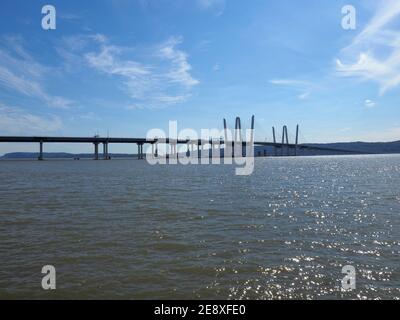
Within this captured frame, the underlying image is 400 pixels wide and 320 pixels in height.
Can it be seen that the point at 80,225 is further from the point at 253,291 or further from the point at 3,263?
the point at 253,291

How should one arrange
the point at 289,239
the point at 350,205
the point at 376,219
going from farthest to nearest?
the point at 350,205 < the point at 376,219 < the point at 289,239

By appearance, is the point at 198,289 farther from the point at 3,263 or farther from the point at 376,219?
the point at 376,219

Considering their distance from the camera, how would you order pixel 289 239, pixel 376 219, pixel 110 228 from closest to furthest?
pixel 289 239 → pixel 110 228 → pixel 376 219

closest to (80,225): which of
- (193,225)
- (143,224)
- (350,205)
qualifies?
(143,224)

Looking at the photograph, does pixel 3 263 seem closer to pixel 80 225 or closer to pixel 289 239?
pixel 80 225

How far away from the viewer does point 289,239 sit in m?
12.9

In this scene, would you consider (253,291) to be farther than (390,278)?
No

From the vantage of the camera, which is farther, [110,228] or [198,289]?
[110,228]

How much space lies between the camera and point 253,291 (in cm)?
834

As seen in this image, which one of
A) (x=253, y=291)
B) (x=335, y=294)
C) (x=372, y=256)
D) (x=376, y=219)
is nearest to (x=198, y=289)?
(x=253, y=291)

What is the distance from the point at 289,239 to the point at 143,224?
618 centimetres
